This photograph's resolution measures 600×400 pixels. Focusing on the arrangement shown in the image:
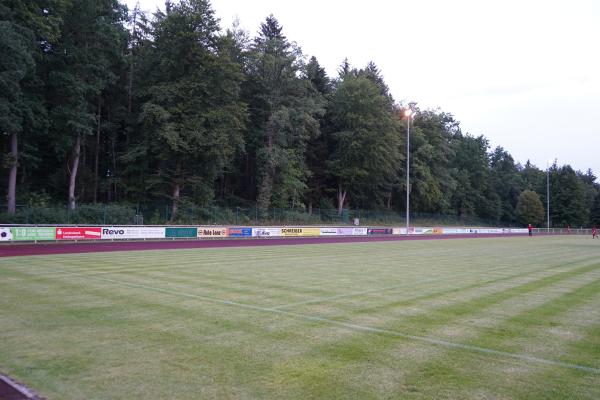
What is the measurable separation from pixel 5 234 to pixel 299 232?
2613 centimetres

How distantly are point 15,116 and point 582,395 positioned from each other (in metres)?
40.7

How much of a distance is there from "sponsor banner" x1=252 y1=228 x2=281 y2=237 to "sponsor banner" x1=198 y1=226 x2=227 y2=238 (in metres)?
3.35

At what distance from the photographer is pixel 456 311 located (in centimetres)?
971

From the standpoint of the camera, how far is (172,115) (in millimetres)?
47062

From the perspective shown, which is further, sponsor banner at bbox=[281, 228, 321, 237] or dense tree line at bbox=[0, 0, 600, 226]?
sponsor banner at bbox=[281, 228, 321, 237]

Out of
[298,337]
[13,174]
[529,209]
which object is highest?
[529,209]

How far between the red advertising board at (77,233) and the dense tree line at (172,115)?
6.81m

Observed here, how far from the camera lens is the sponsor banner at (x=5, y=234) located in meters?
28.0

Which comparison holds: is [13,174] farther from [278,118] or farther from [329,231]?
[329,231]

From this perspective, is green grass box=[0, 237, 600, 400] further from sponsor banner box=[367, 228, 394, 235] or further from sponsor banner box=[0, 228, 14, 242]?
sponsor banner box=[367, 228, 394, 235]

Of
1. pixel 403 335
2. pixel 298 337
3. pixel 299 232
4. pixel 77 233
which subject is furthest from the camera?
pixel 299 232

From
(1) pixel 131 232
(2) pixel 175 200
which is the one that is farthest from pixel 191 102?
(1) pixel 131 232

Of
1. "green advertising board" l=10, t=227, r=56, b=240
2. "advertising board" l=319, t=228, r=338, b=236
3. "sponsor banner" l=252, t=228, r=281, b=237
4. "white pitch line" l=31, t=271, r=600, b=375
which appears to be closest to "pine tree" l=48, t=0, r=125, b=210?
"green advertising board" l=10, t=227, r=56, b=240

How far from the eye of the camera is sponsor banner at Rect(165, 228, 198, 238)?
37.1 m
